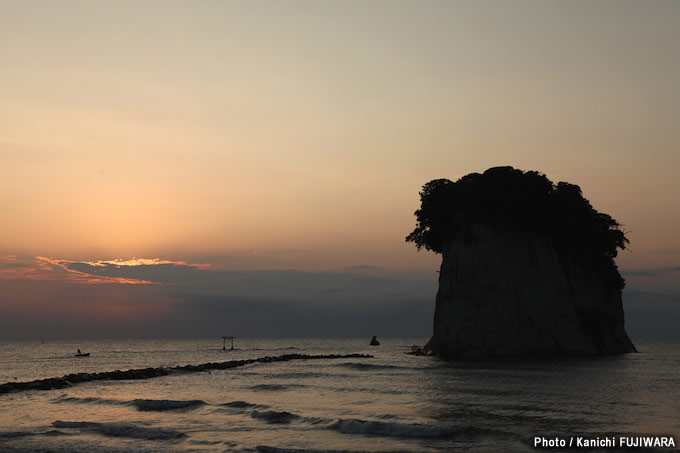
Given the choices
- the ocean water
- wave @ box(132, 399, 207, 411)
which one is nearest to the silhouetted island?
the ocean water

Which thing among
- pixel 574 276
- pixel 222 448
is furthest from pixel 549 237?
pixel 222 448

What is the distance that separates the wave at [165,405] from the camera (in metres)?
37.7

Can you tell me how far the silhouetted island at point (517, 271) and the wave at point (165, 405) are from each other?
4592 cm

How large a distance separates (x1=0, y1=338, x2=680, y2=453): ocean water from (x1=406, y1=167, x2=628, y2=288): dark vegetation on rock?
2807 cm

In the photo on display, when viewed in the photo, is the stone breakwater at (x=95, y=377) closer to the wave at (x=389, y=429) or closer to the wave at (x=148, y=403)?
the wave at (x=148, y=403)

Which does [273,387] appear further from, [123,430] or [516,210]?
[516,210]

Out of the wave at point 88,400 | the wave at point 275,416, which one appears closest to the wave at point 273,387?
the wave at point 88,400

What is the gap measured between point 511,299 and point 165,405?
5101cm

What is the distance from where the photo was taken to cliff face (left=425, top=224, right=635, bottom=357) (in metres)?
77.2

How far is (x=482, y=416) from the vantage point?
32.0 m

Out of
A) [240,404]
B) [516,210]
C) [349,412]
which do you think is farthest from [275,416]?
[516,210]

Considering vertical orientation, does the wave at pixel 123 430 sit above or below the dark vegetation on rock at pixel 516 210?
below

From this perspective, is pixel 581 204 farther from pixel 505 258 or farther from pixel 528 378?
pixel 528 378

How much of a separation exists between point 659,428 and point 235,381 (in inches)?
1563
